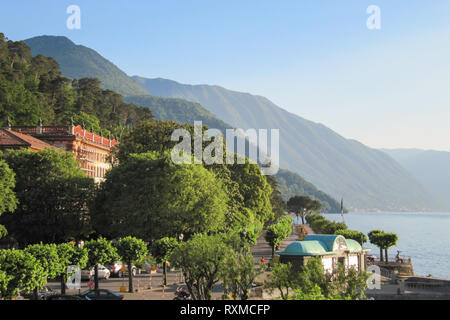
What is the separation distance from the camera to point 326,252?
4625 cm

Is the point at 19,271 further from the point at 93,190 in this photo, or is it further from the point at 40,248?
the point at 93,190

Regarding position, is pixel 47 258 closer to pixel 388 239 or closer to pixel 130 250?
pixel 130 250

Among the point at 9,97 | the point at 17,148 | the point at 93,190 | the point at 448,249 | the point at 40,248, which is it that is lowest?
the point at 448,249

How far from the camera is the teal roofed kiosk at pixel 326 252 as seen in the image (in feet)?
146

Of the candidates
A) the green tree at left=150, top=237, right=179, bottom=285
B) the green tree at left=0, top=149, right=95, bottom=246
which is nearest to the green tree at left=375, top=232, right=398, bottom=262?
the green tree at left=150, top=237, right=179, bottom=285

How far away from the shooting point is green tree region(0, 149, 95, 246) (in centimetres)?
5416

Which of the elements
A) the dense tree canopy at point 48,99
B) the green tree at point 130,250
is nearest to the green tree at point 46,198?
the green tree at point 130,250

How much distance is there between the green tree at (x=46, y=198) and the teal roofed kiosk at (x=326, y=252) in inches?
963

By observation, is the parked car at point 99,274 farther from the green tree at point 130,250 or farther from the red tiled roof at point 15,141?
the red tiled roof at point 15,141

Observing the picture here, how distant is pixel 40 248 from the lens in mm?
35000

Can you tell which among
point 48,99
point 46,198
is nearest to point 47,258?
point 46,198
